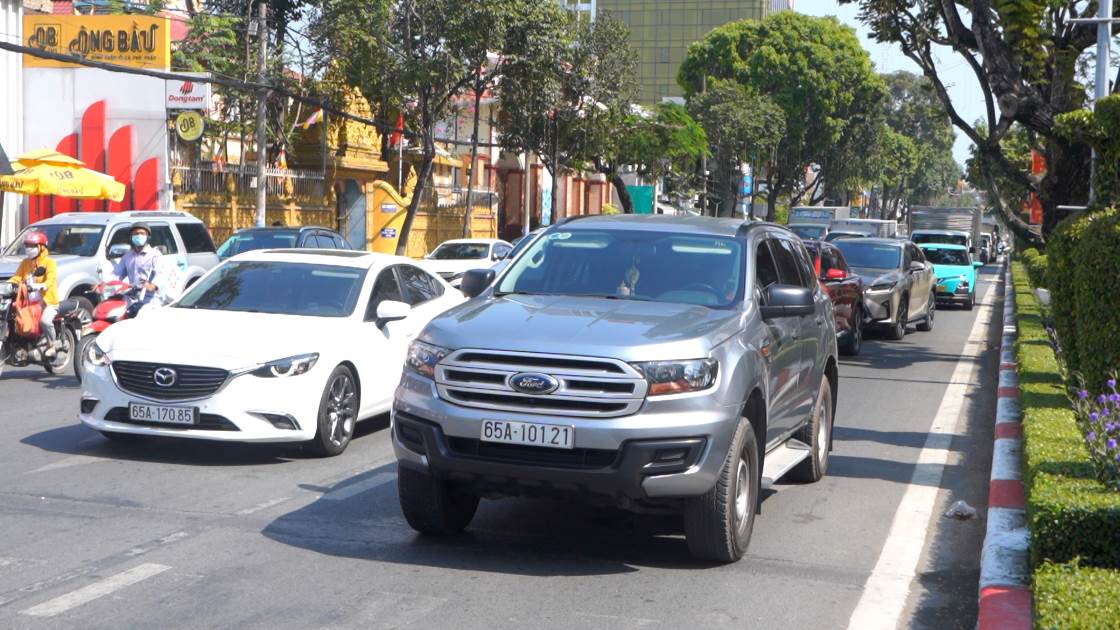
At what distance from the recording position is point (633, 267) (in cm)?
772

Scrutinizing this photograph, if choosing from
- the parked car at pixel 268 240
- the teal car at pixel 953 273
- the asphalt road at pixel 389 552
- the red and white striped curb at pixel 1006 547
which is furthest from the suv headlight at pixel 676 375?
the teal car at pixel 953 273

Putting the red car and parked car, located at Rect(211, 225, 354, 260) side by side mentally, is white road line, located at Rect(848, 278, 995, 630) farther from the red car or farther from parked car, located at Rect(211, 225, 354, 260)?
parked car, located at Rect(211, 225, 354, 260)

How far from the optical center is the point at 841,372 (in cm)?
1741

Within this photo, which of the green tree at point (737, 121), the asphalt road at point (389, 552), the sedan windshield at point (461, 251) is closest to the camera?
the asphalt road at point (389, 552)

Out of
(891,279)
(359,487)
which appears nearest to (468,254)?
(891,279)

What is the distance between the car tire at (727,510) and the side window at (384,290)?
449 cm

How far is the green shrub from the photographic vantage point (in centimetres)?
471

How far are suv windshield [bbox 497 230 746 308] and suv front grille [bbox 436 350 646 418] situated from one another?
1208 millimetres

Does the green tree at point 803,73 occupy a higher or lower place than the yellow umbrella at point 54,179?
higher

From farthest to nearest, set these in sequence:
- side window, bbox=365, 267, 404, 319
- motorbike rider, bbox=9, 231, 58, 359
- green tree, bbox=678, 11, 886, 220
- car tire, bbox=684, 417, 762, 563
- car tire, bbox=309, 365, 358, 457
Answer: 1. green tree, bbox=678, 11, 886, 220
2. motorbike rider, bbox=9, 231, 58, 359
3. side window, bbox=365, 267, 404, 319
4. car tire, bbox=309, 365, 358, 457
5. car tire, bbox=684, 417, 762, 563

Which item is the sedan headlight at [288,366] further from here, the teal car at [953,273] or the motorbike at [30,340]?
the teal car at [953,273]

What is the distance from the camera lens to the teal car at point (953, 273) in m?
31.6

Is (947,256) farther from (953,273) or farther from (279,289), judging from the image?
(279,289)

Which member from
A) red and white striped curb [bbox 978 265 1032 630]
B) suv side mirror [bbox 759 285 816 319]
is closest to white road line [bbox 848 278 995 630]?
red and white striped curb [bbox 978 265 1032 630]
